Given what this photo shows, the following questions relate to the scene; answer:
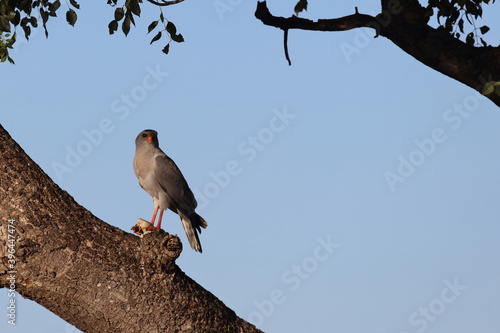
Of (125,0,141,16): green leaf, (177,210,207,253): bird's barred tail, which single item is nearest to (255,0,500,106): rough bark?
(125,0,141,16): green leaf

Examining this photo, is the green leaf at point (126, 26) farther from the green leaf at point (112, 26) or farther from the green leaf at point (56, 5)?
the green leaf at point (56, 5)

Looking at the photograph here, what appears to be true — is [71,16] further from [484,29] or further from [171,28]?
[484,29]

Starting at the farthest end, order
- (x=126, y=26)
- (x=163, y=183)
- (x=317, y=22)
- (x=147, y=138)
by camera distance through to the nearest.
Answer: (x=317, y=22)
(x=147, y=138)
(x=163, y=183)
(x=126, y=26)

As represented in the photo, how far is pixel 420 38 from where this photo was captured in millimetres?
6961

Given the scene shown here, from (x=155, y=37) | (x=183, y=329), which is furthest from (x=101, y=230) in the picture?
(x=155, y=37)

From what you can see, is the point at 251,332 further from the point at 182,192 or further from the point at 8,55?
the point at 8,55

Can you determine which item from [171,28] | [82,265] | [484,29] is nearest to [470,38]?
[484,29]

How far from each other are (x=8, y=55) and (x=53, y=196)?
10.9 feet

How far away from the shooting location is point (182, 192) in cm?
701

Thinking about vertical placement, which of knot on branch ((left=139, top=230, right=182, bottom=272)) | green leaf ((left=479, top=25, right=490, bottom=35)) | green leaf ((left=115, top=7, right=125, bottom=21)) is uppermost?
green leaf ((left=115, top=7, right=125, bottom=21))

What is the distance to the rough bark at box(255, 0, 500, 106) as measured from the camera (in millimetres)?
6684

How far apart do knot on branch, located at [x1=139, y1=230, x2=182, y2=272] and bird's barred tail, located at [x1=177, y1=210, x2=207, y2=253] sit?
211cm

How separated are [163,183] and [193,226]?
65cm

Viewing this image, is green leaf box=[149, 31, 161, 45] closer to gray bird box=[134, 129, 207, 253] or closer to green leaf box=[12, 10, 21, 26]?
gray bird box=[134, 129, 207, 253]
